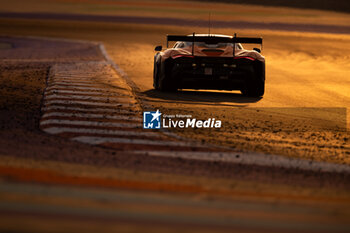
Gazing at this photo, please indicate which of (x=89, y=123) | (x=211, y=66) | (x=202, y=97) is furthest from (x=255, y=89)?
(x=89, y=123)

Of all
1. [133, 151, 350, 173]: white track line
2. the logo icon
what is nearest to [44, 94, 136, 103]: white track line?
the logo icon

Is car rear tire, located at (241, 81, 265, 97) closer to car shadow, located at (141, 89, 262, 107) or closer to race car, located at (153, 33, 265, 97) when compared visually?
race car, located at (153, 33, 265, 97)

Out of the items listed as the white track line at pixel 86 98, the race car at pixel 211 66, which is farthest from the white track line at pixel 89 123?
the race car at pixel 211 66

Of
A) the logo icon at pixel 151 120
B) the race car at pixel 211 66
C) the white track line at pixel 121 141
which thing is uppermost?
the race car at pixel 211 66

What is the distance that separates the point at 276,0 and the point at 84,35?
2335 inches

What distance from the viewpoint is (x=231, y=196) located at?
623cm

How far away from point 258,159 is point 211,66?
639 cm

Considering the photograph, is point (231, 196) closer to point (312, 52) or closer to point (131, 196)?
point (131, 196)

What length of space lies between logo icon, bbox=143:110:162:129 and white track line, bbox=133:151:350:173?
1946 mm

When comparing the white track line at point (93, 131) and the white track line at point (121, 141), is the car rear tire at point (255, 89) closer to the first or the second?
the white track line at point (93, 131)

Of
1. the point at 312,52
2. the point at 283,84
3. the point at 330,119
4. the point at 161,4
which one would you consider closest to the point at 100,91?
the point at 330,119

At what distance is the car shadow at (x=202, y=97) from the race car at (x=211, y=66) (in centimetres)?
26

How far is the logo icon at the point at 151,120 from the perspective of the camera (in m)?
10.8

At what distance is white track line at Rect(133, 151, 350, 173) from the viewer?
843cm
